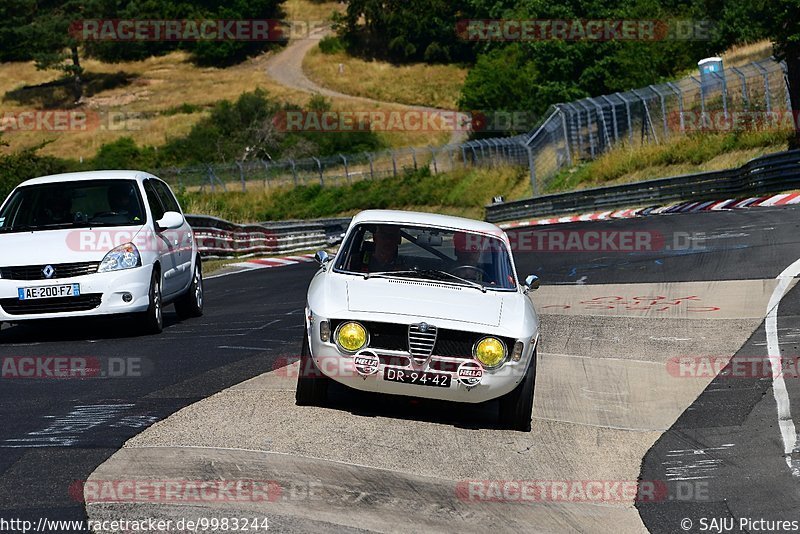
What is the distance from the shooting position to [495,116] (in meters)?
80.3

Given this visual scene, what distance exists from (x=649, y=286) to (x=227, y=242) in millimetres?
14724

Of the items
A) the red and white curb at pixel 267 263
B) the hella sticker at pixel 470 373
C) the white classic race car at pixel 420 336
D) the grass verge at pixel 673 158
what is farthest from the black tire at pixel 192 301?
the grass verge at pixel 673 158

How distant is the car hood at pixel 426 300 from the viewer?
822 centimetres

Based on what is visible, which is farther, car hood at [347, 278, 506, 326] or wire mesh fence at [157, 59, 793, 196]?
wire mesh fence at [157, 59, 793, 196]

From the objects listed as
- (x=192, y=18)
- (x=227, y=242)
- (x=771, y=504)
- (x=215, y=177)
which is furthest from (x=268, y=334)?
(x=192, y=18)

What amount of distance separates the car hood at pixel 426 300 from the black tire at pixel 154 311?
424 centimetres

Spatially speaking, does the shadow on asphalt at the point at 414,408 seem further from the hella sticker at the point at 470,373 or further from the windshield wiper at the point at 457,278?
the windshield wiper at the point at 457,278

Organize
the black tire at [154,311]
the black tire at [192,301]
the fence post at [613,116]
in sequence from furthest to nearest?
the fence post at [613,116] < the black tire at [192,301] < the black tire at [154,311]

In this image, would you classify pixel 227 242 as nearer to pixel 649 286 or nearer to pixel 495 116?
pixel 649 286

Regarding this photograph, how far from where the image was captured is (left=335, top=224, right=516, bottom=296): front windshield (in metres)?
9.20

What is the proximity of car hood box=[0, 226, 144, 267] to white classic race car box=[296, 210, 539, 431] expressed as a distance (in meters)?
3.72

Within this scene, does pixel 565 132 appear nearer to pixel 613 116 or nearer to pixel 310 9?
pixel 613 116

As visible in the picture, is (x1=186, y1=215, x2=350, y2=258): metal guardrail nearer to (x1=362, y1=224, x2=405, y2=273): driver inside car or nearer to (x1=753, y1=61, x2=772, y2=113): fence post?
(x1=753, y1=61, x2=772, y2=113): fence post

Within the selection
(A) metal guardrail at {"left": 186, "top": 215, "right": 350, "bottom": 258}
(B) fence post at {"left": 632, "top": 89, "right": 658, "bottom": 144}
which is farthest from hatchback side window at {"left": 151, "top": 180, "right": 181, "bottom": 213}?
(B) fence post at {"left": 632, "top": 89, "right": 658, "bottom": 144}
